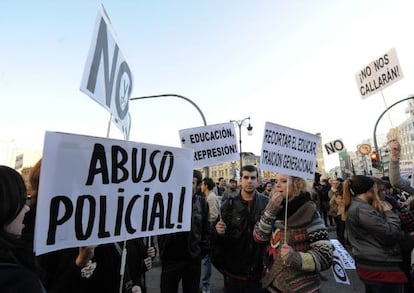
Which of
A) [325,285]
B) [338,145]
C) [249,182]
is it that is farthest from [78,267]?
[338,145]

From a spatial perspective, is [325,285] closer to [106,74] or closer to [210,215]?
[210,215]

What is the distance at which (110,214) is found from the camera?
2.20 m

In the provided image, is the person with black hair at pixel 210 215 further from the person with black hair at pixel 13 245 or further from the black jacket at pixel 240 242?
the person with black hair at pixel 13 245

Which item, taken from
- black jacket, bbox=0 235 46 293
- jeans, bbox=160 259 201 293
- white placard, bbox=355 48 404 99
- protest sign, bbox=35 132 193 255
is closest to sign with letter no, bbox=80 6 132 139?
protest sign, bbox=35 132 193 255

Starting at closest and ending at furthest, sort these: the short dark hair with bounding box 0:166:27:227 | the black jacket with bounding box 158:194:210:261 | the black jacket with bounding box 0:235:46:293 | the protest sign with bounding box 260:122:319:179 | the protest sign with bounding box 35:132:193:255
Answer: the black jacket with bounding box 0:235:46:293 < the short dark hair with bounding box 0:166:27:227 < the protest sign with bounding box 35:132:193:255 < the protest sign with bounding box 260:122:319:179 < the black jacket with bounding box 158:194:210:261

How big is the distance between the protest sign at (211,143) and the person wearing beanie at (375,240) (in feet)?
7.21

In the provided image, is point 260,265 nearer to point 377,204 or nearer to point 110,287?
point 377,204

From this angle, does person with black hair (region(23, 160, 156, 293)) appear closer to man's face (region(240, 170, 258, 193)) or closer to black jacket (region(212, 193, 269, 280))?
black jacket (region(212, 193, 269, 280))

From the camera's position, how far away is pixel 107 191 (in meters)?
2.19

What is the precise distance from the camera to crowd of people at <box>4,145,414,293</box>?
7.27ft

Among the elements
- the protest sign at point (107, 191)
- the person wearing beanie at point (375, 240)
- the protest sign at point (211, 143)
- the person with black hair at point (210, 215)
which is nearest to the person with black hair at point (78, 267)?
the protest sign at point (107, 191)

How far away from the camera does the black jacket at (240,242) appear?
11.6 ft

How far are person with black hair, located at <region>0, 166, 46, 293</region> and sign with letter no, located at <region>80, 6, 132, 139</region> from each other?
79 centimetres

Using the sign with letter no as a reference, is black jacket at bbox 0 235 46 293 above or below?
below
